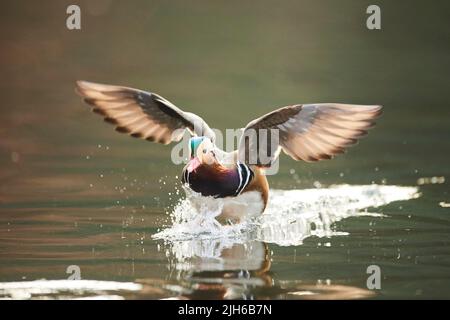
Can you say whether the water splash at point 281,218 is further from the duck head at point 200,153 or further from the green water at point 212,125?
the duck head at point 200,153

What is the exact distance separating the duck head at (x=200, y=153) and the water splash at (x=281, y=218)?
270 millimetres

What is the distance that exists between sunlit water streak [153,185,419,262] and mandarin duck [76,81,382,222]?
0.46ft

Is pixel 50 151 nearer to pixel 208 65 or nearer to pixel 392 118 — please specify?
pixel 392 118

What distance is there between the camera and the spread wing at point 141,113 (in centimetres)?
804

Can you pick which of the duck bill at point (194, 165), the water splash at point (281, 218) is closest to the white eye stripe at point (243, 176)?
the water splash at point (281, 218)

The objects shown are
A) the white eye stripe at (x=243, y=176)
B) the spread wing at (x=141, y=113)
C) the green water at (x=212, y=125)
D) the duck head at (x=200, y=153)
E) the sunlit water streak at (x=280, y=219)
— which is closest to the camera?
the green water at (x=212, y=125)

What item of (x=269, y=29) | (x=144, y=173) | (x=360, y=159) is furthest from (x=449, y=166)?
(x=269, y=29)

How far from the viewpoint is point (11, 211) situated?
343 inches

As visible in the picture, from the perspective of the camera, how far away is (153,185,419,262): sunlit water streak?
7715 mm

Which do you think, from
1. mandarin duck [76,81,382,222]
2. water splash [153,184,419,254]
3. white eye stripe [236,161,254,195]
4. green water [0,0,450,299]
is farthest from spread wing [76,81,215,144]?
green water [0,0,450,299]

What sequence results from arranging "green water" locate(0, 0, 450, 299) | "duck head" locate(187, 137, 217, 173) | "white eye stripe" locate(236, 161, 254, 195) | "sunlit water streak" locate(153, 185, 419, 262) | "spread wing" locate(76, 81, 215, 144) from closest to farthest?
"green water" locate(0, 0, 450, 299) < "duck head" locate(187, 137, 217, 173) < "sunlit water streak" locate(153, 185, 419, 262) < "white eye stripe" locate(236, 161, 254, 195) < "spread wing" locate(76, 81, 215, 144)

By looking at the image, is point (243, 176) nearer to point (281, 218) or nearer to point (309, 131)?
point (309, 131)

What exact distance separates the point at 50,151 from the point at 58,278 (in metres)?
4.79

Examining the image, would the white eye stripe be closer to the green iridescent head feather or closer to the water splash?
the water splash
